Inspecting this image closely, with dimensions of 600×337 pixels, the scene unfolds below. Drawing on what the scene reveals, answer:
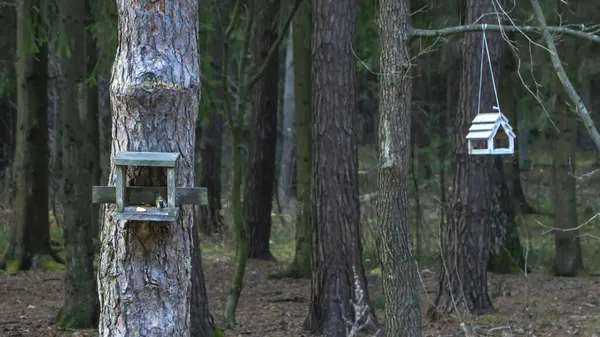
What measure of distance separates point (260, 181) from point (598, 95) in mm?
10840

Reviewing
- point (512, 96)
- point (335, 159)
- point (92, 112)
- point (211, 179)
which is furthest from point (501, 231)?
point (211, 179)

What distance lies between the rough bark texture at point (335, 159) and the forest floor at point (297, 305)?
2.32ft

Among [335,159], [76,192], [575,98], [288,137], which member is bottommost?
[76,192]

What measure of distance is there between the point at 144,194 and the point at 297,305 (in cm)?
810

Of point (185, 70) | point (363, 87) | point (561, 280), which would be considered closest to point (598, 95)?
point (363, 87)

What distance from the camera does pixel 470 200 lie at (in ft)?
34.7

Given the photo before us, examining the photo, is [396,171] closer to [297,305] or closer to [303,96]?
[297,305]

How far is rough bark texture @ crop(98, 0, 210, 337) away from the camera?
4.64 m

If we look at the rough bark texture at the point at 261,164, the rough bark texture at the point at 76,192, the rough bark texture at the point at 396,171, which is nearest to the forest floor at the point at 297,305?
the rough bark texture at the point at 76,192

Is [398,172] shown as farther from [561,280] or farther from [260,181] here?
[260,181]

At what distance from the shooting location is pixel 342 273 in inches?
394

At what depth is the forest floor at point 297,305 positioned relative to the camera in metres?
9.74

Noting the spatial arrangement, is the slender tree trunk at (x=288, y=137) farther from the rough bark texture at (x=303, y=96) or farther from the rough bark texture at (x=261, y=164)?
the rough bark texture at (x=303, y=96)

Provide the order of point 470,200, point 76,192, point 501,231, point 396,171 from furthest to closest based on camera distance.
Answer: point 501,231 < point 470,200 < point 76,192 < point 396,171
